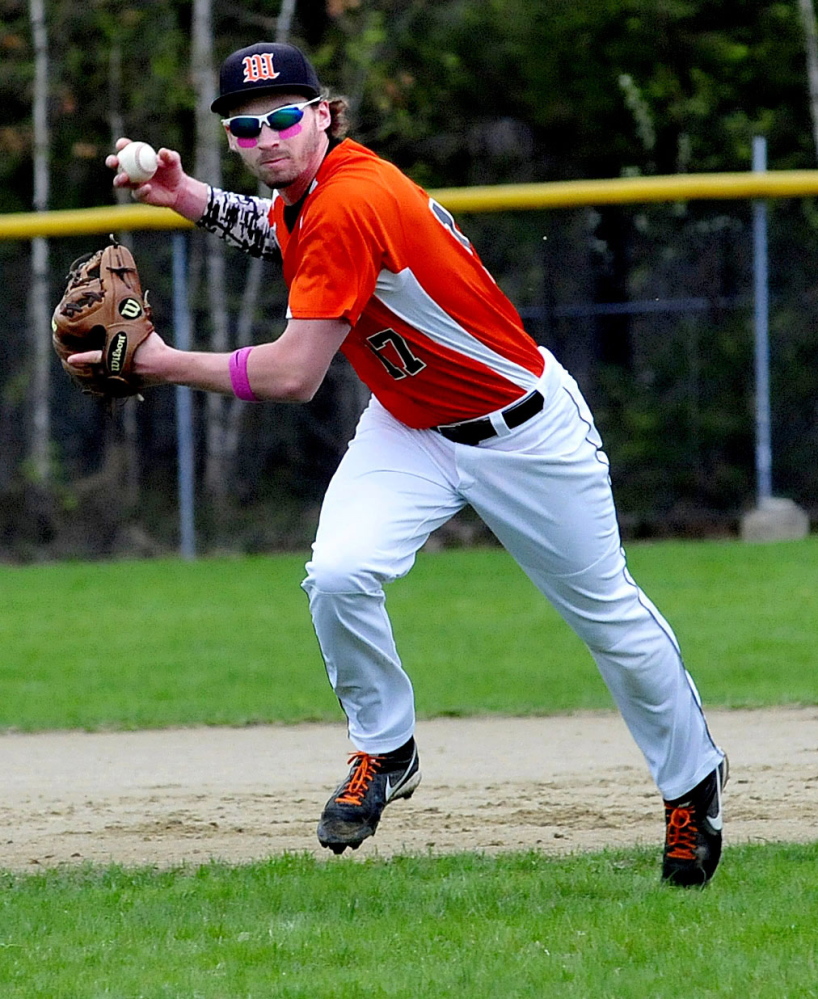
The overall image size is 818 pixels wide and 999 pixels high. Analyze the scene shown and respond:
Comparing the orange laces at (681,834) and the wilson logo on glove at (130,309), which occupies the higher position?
the wilson logo on glove at (130,309)

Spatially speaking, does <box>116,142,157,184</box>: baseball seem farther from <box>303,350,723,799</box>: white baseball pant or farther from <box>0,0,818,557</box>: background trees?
<box>0,0,818,557</box>: background trees

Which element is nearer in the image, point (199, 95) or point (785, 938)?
point (785, 938)

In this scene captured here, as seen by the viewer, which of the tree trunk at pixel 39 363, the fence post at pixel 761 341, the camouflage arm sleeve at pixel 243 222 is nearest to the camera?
the camouflage arm sleeve at pixel 243 222

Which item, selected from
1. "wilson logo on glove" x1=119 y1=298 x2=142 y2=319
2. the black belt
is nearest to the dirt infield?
the black belt

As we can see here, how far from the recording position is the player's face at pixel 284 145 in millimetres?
4363

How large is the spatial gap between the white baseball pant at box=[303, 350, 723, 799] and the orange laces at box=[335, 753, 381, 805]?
17 cm

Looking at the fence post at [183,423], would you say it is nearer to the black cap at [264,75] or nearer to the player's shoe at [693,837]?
the black cap at [264,75]

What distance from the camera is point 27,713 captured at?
26.1 ft

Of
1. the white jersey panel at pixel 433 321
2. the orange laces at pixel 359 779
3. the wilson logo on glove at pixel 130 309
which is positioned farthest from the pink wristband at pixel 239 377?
the orange laces at pixel 359 779

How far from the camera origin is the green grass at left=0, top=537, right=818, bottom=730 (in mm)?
8031

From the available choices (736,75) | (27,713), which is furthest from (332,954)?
(736,75)

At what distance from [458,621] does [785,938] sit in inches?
255

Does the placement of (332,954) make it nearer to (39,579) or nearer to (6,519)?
(39,579)

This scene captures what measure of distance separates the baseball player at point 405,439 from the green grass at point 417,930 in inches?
8.9
